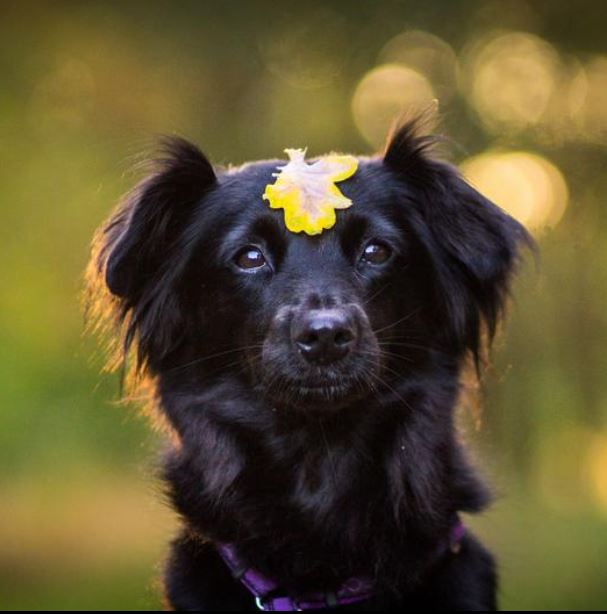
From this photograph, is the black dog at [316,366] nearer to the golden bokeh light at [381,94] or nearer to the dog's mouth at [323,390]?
the dog's mouth at [323,390]

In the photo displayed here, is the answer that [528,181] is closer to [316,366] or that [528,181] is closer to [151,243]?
[151,243]

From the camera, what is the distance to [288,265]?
423 centimetres

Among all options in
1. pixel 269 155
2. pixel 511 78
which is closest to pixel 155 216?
pixel 511 78

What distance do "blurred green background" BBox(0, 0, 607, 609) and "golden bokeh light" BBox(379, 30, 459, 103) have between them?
19mm

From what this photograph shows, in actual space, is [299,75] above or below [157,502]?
above

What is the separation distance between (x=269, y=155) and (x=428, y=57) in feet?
6.47

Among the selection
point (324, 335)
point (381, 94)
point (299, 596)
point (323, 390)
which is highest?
point (381, 94)

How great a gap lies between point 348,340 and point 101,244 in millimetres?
1228

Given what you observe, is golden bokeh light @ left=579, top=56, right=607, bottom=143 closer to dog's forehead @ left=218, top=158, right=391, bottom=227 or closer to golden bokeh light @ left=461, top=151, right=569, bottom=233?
golden bokeh light @ left=461, top=151, right=569, bottom=233

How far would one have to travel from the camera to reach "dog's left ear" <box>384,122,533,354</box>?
4414 mm

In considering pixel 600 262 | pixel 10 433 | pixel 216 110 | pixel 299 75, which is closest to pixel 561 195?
pixel 600 262

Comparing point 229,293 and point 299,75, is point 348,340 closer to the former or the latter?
point 229,293

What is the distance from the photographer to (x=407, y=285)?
4379mm

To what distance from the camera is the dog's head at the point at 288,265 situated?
13.8 feet
